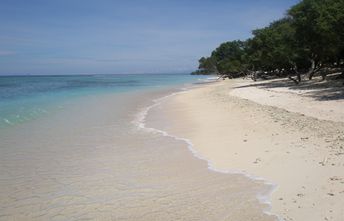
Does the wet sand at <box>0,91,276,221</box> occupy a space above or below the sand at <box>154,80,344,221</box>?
below

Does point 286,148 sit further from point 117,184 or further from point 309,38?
point 309,38

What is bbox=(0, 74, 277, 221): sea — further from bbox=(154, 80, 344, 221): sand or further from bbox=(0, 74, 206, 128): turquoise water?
bbox=(0, 74, 206, 128): turquoise water

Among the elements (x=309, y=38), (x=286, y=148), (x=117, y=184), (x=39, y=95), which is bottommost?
(x=39, y=95)

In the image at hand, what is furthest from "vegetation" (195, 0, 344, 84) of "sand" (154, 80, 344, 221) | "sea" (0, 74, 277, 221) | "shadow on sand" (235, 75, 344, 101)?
"sea" (0, 74, 277, 221)

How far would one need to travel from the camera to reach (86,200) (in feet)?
21.8

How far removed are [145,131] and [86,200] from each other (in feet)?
23.5

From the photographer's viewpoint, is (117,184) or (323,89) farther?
(323,89)

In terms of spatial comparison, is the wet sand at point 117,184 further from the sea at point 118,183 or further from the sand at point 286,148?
the sand at point 286,148

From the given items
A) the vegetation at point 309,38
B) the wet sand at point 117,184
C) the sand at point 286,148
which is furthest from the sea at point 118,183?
the vegetation at point 309,38

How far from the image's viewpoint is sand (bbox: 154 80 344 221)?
231 inches

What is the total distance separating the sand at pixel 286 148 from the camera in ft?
19.2

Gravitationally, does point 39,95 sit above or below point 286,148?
below

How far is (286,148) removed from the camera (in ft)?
30.2

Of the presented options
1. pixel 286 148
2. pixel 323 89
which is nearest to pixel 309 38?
pixel 323 89
